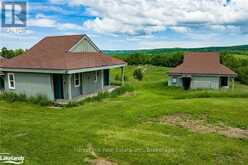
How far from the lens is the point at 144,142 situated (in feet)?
27.1

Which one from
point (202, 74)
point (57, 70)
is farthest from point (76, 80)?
point (202, 74)

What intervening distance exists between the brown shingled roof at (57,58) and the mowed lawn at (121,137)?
3.81 meters

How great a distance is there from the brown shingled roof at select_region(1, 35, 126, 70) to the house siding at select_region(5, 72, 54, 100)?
0.63m

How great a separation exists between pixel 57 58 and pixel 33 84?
88.0 inches

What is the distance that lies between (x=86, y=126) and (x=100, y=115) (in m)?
2.08

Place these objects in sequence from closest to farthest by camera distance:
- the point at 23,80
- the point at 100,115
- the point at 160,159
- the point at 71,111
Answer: the point at 160,159, the point at 100,115, the point at 71,111, the point at 23,80

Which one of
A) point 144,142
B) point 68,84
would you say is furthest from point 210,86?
point 144,142

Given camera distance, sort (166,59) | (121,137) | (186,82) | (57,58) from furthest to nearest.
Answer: (166,59), (186,82), (57,58), (121,137)

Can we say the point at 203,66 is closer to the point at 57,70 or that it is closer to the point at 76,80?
the point at 76,80

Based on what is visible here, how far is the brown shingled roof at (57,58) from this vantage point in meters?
16.4

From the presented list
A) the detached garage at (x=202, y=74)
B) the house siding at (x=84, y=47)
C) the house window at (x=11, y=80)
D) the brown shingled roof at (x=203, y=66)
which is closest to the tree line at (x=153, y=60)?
the brown shingled roof at (x=203, y=66)

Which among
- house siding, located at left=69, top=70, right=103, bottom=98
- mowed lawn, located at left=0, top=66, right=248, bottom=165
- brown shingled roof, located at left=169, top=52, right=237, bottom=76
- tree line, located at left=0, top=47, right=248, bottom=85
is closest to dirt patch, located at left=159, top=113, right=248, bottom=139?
mowed lawn, located at left=0, top=66, right=248, bottom=165

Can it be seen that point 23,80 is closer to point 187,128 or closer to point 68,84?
point 68,84

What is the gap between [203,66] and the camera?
31828 mm
